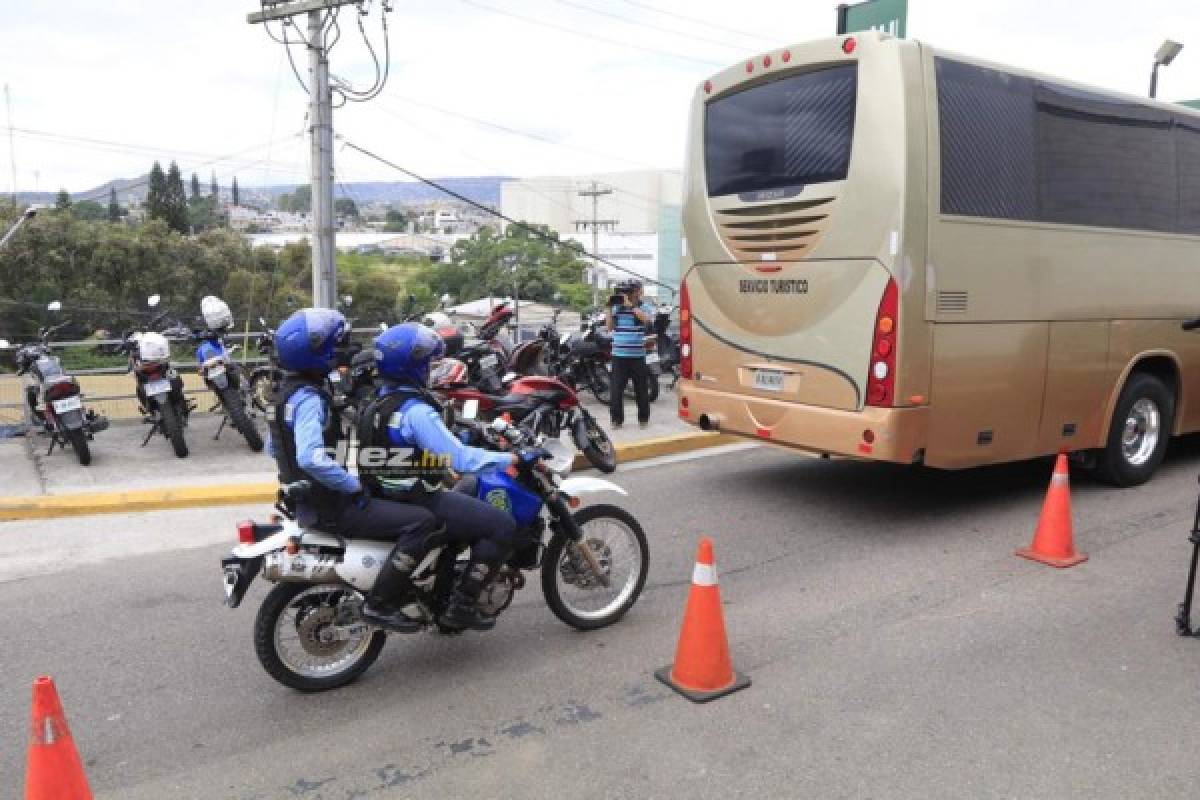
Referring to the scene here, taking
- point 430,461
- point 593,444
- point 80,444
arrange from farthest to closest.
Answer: point 593,444
point 80,444
point 430,461

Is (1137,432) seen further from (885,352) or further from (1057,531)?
(885,352)

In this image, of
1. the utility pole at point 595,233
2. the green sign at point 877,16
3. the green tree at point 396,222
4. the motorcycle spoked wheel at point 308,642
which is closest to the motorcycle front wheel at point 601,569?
the motorcycle spoked wheel at point 308,642

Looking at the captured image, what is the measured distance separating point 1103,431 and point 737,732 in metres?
5.19

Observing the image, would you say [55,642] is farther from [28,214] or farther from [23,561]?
[28,214]

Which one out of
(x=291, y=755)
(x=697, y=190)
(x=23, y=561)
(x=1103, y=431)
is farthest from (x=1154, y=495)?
(x=23, y=561)

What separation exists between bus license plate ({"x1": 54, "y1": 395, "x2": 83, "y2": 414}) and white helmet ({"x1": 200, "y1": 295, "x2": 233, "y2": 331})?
4.48 feet

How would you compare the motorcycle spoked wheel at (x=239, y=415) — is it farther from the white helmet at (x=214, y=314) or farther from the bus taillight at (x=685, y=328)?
the bus taillight at (x=685, y=328)

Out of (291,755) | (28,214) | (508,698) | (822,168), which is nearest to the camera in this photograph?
(291,755)

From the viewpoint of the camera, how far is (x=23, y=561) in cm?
583

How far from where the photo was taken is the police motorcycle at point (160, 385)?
27.0ft

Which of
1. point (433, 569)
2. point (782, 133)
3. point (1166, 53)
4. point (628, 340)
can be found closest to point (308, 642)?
point (433, 569)

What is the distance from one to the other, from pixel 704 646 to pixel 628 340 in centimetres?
566

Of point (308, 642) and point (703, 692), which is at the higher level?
point (308, 642)

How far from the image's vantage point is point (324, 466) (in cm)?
368
